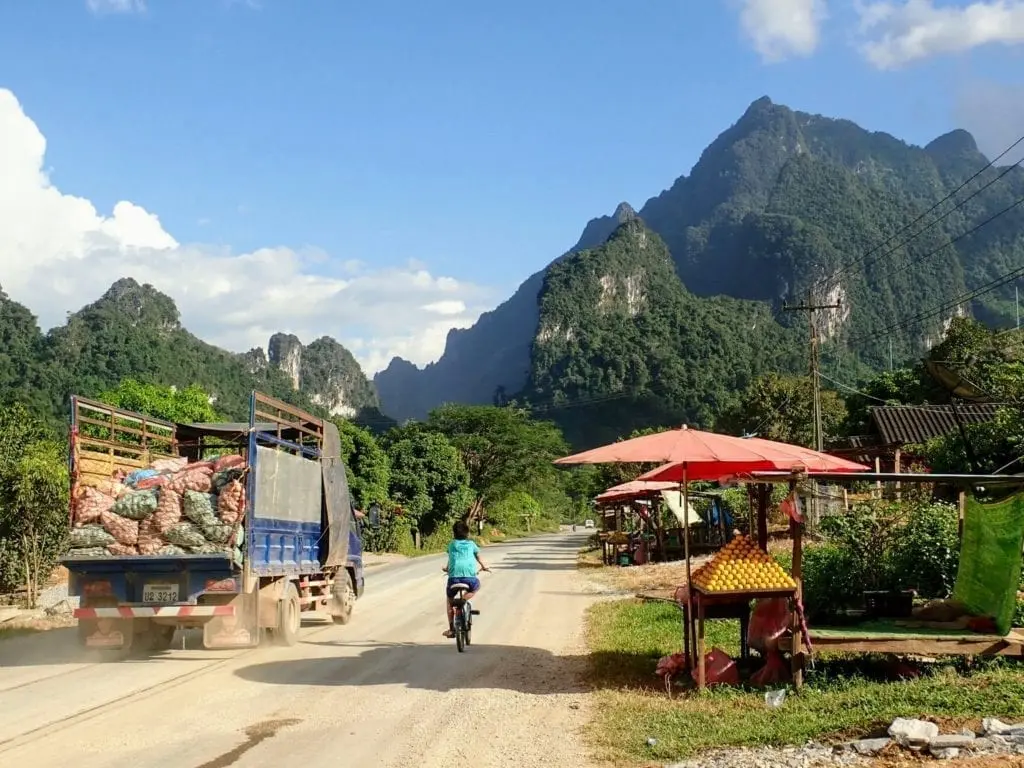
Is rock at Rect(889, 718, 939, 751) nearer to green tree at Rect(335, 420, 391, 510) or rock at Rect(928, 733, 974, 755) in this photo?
rock at Rect(928, 733, 974, 755)

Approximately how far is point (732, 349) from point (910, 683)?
116123mm

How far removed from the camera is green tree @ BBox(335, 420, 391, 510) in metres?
41.8

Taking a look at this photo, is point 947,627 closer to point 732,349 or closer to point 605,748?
point 605,748

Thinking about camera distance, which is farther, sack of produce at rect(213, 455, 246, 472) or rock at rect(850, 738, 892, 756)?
sack of produce at rect(213, 455, 246, 472)

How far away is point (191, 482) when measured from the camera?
11617mm

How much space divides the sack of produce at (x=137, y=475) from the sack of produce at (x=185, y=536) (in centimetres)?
108

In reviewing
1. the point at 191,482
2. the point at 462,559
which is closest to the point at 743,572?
Result: the point at 462,559

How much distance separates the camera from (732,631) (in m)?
12.3

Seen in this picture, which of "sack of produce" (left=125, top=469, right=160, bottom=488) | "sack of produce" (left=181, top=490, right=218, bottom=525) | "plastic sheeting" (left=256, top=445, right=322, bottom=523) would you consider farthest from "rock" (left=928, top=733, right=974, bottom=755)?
"sack of produce" (left=125, top=469, right=160, bottom=488)

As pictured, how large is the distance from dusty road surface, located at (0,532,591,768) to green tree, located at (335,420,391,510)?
90.1ft

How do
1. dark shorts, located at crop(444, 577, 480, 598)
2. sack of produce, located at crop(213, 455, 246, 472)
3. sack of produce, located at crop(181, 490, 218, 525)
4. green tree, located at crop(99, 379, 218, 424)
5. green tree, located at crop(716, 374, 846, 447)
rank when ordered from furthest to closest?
green tree, located at crop(716, 374, 846, 447) → green tree, located at crop(99, 379, 218, 424) → dark shorts, located at crop(444, 577, 480, 598) → sack of produce, located at crop(213, 455, 246, 472) → sack of produce, located at crop(181, 490, 218, 525)

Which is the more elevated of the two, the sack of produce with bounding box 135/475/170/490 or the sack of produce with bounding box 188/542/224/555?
the sack of produce with bounding box 135/475/170/490

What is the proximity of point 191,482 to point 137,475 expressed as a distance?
1.14 meters

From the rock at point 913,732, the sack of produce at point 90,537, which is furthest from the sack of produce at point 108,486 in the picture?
the rock at point 913,732
